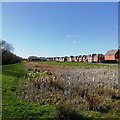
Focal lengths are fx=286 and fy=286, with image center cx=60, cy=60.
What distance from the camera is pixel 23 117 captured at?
25.4 feet

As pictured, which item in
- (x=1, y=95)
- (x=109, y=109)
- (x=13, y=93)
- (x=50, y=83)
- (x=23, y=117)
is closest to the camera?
(x=23, y=117)

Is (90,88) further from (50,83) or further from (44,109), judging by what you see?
(44,109)

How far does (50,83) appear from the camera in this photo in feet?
42.3

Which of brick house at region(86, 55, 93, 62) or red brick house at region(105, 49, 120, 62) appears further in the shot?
brick house at region(86, 55, 93, 62)

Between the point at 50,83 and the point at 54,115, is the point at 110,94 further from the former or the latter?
the point at 54,115

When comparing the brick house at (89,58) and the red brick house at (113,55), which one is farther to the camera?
the brick house at (89,58)

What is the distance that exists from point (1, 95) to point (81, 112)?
3650 mm

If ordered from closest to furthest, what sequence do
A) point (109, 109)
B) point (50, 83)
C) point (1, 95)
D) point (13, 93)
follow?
1. point (109, 109)
2. point (1, 95)
3. point (13, 93)
4. point (50, 83)

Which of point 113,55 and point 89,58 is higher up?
point 113,55

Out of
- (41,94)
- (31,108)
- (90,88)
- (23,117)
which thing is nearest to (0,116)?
(23,117)

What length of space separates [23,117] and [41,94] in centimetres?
297

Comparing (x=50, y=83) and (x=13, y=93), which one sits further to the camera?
(x=50, y=83)

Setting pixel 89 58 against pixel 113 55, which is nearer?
pixel 113 55

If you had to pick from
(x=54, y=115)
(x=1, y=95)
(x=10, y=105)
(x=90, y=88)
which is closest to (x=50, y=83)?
(x=90, y=88)
